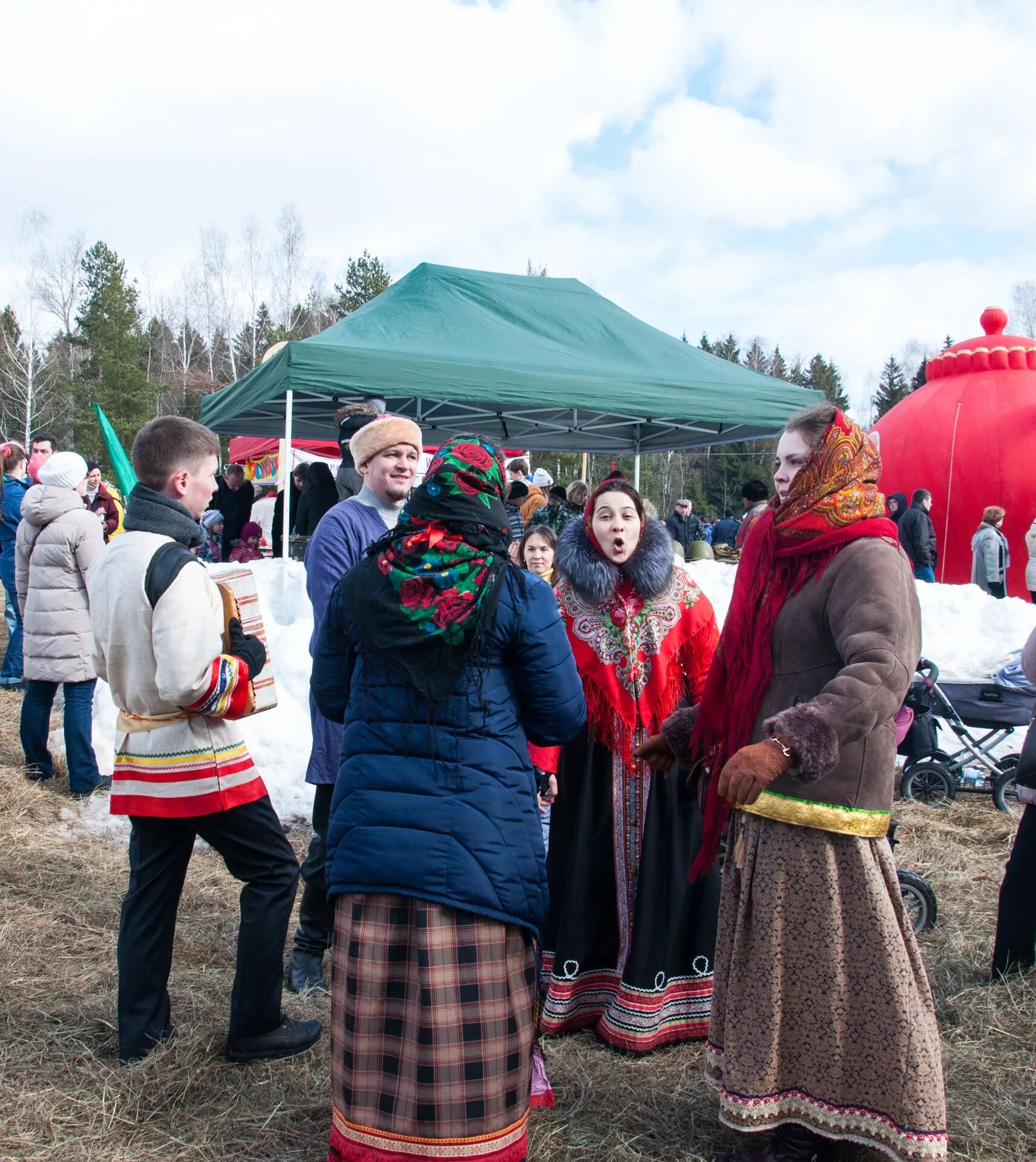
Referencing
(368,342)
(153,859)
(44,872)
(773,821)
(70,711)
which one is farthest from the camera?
(368,342)

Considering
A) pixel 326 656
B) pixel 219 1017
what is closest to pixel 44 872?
pixel 219 1017

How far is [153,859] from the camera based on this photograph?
291cm

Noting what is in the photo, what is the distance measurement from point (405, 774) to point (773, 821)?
3.03 ft

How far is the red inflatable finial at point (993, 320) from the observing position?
18.6 m

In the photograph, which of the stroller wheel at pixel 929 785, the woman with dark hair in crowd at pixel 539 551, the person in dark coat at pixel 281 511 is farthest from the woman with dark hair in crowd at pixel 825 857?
the person in dark coat at pixel 281 511

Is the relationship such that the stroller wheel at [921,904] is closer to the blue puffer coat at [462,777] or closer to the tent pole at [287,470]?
the blue puffer coat at [462,777]

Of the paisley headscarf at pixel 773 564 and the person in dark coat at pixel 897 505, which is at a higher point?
the person in dark coat at pixel 897 505

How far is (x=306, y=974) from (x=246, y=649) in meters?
1.37

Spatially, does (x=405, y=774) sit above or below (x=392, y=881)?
above

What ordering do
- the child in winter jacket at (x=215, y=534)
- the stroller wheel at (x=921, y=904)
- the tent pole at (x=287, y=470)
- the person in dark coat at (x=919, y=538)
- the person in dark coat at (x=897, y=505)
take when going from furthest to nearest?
the person in dark coat at (x=897, y=505)
the person in dark coat at (x=919, y=538)
the child in winter jacket at (x=215, y=534)
the tent pole at (x=287, y=470)
the stroller wheel at (x=921, y=904)

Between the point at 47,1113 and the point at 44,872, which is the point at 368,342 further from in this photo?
the point at 47,1113

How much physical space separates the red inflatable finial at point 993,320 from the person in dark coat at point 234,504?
14.4m

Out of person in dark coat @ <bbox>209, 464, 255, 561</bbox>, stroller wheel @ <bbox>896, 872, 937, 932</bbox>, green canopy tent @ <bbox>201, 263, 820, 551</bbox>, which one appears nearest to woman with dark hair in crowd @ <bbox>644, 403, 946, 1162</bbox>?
stroller wheel @ <bbox>896, 872, 937, 932</bbox>

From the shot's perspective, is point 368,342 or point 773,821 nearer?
point 773,821
